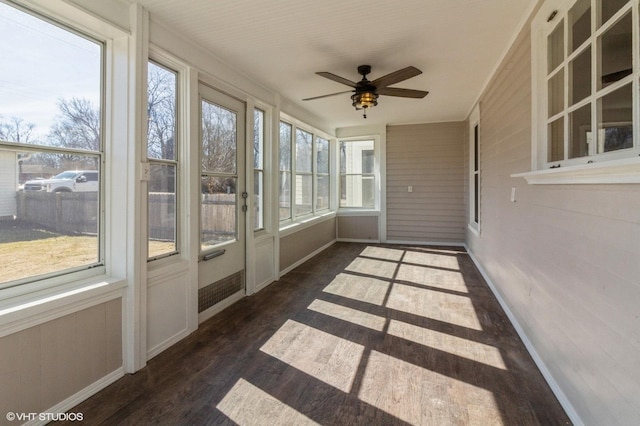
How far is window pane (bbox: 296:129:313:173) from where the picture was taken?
558cm

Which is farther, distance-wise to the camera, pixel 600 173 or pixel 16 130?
pixel 16 130

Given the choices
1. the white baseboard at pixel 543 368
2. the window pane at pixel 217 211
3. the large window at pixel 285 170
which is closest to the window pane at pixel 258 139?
the window pane at pixel 217 211

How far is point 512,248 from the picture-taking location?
3.09m

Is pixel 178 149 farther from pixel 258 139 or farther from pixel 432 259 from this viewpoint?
pixel 432 259

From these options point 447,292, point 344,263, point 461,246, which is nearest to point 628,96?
point 447,292

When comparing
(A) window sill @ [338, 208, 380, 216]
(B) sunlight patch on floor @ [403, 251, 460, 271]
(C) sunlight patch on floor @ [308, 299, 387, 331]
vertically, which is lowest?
(C) sunlight patch on floor @ [308, 299, 387, 331]

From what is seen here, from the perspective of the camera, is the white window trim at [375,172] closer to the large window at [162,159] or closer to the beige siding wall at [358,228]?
the beige siding wall at [358,228]

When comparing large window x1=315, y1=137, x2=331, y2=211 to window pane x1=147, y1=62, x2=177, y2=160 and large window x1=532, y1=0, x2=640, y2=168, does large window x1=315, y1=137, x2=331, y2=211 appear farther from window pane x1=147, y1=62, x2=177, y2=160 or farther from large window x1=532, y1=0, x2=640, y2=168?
large window x1=532, y1=0, x2=640, y2=168

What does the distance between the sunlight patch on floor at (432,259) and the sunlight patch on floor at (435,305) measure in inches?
51.5

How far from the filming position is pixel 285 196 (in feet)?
16.6

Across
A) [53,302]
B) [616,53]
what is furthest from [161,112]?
[616,53]

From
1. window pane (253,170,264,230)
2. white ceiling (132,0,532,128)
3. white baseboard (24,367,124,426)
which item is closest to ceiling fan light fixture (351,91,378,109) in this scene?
white ceiling (132,0,532,128)

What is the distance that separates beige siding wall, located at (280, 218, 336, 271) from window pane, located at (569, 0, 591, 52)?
365cm

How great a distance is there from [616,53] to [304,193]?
4.63m
